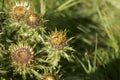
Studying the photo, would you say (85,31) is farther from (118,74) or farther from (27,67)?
(27,67)

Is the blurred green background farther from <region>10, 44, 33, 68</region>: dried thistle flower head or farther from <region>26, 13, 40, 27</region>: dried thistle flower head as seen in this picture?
<region>10, 44, 33, 68</region>: dried thistle flower head

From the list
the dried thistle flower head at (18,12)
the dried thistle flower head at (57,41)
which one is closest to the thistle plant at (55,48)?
the dried thistle flower head at (57,41)

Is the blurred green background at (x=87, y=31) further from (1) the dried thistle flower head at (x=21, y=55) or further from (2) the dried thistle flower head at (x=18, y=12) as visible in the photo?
(1) the dried thistle flower head at (x=21, y=55)

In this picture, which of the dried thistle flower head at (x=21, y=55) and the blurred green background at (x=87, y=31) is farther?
the blurred green background at (x=87, y=31)

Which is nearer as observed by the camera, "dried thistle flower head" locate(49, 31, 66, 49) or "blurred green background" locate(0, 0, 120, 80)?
"dried thistle flower head" locate(49, 31, 66, 49)

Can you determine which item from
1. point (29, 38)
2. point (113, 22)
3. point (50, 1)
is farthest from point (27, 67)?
point (113, 22)

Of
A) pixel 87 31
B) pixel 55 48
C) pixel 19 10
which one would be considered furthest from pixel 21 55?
pixel 87 31

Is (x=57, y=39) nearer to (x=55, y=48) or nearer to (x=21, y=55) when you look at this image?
(x=55, y=48)

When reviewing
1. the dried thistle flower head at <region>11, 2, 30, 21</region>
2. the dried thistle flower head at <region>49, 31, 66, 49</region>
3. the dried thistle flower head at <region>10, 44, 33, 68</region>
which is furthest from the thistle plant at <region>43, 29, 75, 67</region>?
the dried thistle flower head at <region>11, 2, 30, 21</region>
